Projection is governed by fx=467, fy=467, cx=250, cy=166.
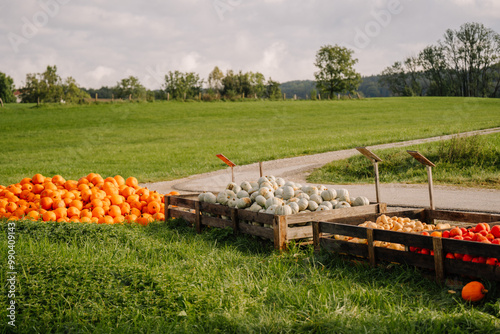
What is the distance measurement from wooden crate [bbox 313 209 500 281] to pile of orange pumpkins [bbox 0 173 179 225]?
363 cm

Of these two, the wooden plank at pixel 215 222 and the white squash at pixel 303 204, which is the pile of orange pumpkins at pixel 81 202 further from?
the white squash at pixel 303 204

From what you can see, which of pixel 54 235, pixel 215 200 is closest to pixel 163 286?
pixel 54 235

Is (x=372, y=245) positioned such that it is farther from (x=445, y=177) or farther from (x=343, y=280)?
(x=445, y=177)

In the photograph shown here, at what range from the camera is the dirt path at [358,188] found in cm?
982

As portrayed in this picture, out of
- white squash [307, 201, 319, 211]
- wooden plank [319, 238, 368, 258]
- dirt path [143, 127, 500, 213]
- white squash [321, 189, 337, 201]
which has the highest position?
white squash [321, 189, 337, 201]

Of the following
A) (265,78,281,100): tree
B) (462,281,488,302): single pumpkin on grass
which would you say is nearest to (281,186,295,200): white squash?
(462,281,488,302): single pumpkin on grass

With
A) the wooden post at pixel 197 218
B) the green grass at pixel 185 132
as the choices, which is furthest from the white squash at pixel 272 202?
the green grass at pixel 185 132

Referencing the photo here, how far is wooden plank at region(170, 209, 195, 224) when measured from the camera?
7.52 m

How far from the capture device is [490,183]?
11.8m

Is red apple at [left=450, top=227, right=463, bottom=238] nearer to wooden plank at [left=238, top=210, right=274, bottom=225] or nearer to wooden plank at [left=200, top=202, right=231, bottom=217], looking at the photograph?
wooden plank at [left=238, top=210, right=274, bottom=225]

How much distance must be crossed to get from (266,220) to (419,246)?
208cm

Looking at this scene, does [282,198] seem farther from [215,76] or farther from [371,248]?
[215,76]

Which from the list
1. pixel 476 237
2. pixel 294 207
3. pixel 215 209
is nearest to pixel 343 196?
pixel 294 207

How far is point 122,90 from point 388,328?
99.5 m
